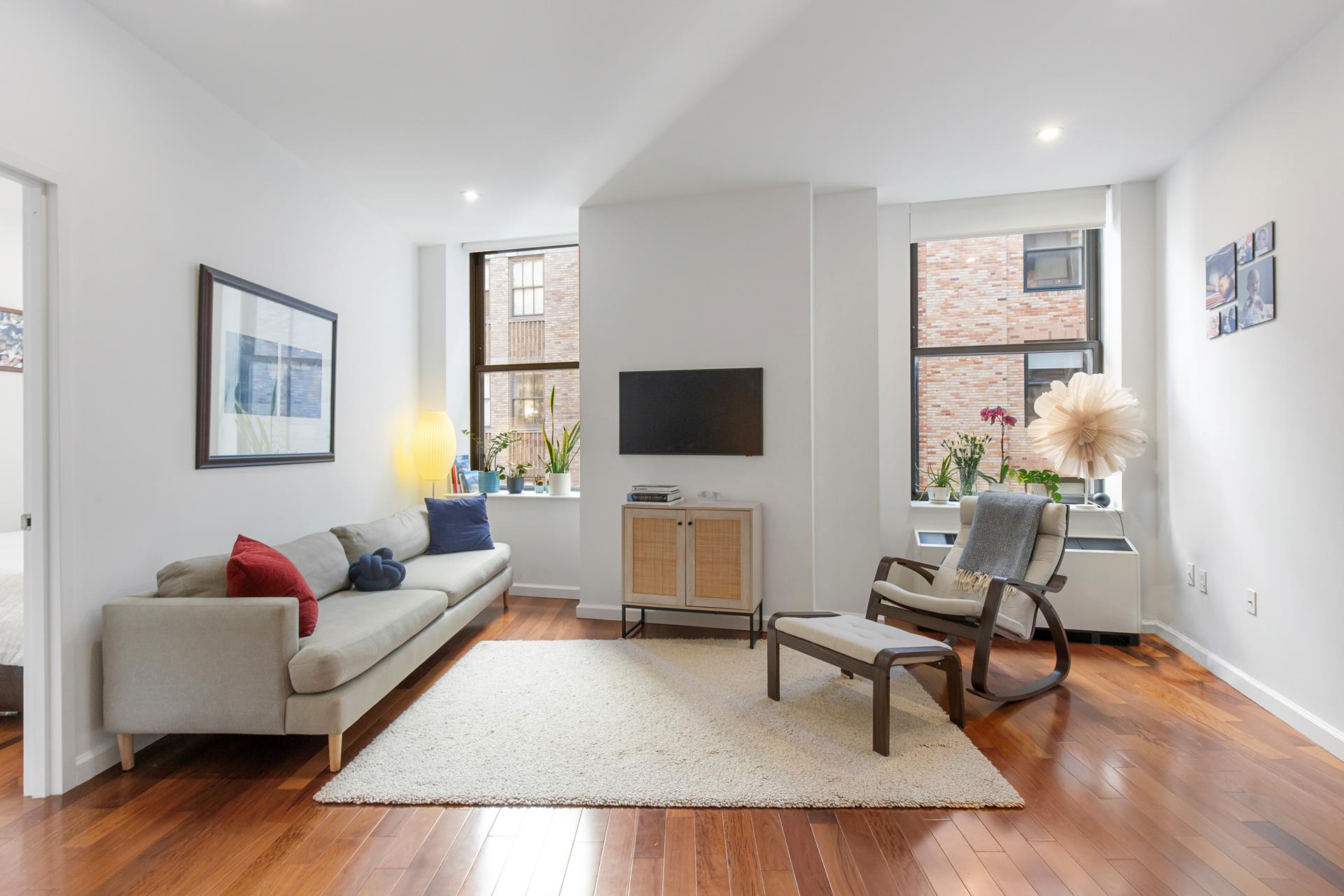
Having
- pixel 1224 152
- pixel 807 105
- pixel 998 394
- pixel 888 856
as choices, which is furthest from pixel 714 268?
pixel 888 856

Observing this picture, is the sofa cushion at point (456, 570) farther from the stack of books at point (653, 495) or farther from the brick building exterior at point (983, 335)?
the brick building exterior at point (983, 335)

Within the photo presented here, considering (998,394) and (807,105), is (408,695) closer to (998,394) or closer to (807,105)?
(807,105)

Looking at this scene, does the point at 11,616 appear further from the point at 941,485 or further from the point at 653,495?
the point at 941,485

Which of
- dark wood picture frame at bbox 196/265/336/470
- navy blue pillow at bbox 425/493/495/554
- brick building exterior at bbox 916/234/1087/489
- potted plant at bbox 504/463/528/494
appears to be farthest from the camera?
potted plant at bbox 504/463/528/494

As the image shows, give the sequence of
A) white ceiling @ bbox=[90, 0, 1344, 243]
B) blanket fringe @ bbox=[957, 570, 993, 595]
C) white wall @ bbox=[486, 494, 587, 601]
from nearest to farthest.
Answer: white ceiling @ bbox=[90, 0, 1344, 243]
blanket fringe @ bbox=[957, 570, 993, 595]
white wall @ bbox=[486, 494, 587, 601]

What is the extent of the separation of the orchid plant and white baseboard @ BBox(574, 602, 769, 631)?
2091 mm

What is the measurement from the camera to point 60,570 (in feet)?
7.25

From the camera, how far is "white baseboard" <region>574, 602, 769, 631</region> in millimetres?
4102

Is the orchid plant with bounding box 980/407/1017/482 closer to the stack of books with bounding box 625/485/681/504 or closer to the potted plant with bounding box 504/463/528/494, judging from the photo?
→ the stack of books with bounding box 625/485/681/504

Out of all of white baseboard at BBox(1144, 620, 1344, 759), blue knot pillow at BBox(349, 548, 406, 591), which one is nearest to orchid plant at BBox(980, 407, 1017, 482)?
white baseboard at BBox(1144, 620, 1344, 759)

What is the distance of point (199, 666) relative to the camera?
2.28 meters

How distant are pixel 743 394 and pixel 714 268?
0.85m

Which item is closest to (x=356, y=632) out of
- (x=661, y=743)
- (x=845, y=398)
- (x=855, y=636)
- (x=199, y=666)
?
(x=199, y=666)

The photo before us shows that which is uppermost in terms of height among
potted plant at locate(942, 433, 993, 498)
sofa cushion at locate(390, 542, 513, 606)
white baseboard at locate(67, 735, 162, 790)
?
potted plant at locate(942, 433, 993, 498)
